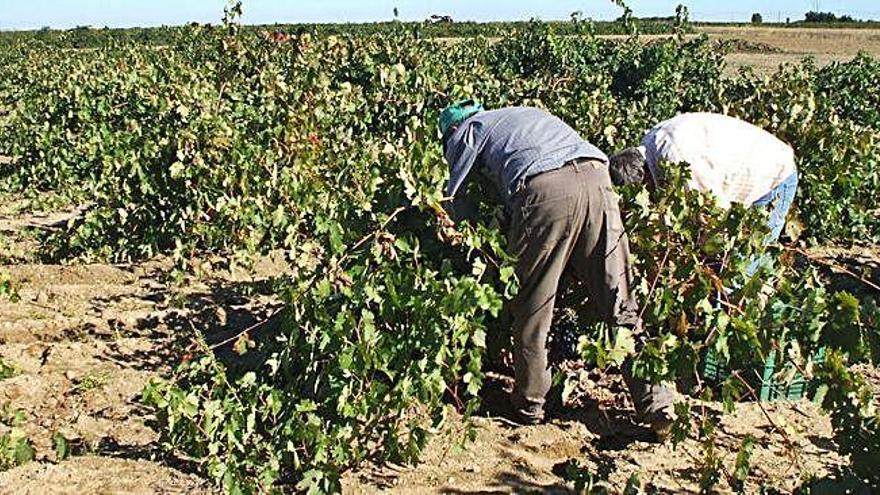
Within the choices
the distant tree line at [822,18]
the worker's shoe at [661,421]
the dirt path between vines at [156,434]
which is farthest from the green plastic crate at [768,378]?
the distant tree line at [822,18]

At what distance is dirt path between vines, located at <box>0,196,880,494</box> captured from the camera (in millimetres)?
3635

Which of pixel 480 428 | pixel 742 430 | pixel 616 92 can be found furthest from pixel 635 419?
pixel 616 92

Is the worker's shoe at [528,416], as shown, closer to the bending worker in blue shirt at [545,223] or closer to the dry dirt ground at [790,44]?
the bending worker in blue shirt at [545,223]

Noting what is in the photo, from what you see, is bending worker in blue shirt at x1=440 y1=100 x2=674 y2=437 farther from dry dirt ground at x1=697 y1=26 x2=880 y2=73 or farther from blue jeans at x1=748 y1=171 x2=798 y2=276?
dry dirt ground at x1=697 y1=26 x2=880 y2=73

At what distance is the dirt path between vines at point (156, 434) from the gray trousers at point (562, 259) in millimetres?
244

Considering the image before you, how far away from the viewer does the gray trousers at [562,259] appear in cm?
371

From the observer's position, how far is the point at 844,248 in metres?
7.39

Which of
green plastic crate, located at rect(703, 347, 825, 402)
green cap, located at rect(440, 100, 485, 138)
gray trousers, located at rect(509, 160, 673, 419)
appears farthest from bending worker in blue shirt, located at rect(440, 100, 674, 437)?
green plastic crate, located at rect(703, 347, 825, 402)

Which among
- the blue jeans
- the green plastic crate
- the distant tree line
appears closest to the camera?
the green plastic crate

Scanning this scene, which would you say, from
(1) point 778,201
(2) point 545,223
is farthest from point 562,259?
(1) point 778,201

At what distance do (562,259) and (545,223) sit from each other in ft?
0.65

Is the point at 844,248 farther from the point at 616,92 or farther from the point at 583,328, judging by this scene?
the point at 616,92

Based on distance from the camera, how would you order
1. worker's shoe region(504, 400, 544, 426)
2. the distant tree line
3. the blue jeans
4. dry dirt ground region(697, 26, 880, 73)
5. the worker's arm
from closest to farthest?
1. the worker's arm
2. worker's shoe region(504, 400, 544, 426)
3. the blue jeans
4. dry dirt ground region(697, 26, 880, 73)
5. the distant tree line

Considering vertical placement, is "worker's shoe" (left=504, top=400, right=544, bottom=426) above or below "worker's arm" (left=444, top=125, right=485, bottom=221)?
below
